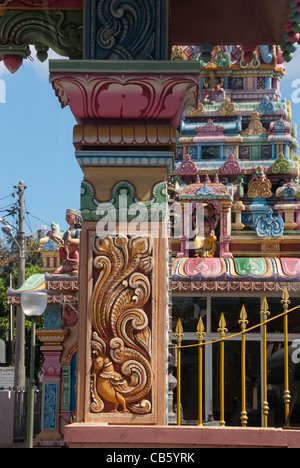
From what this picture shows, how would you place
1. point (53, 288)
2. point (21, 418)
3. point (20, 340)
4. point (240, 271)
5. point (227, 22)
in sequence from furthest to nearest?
point (20, 340) < point (21, 418) < point (240, 271) < point (53, 288) < point (227, 22)

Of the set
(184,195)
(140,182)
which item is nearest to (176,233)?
(184,195)

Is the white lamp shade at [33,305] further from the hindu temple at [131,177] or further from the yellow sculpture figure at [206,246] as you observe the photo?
the yellow sculpture figure at [206,246]

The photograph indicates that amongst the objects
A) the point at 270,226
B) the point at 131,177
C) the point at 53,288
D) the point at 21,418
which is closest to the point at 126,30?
the point at 131,177

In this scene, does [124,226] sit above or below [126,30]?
below

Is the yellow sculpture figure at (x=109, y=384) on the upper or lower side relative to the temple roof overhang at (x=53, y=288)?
lower

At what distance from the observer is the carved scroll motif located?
4.59m

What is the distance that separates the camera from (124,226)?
187 inches

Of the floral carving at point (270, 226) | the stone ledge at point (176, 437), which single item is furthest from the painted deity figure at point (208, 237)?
the stone ledge at point (176, 437)

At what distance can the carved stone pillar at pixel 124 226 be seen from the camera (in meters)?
4.59

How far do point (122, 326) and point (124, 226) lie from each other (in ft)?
1.83

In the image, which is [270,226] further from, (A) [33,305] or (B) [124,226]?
(B) [124,226]

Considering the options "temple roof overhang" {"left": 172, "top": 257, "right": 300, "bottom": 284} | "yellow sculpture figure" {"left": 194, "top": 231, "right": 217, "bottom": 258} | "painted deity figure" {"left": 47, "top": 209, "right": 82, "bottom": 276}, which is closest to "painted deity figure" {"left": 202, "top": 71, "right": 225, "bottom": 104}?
"yellow sculpture figure" {"left": 194, "top": 231, "right": 217, "bottom": 258}

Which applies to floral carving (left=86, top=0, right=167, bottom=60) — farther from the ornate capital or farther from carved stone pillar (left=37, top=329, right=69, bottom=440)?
carved stone pillar (left=37, top=329, right=69, bottom=440)
